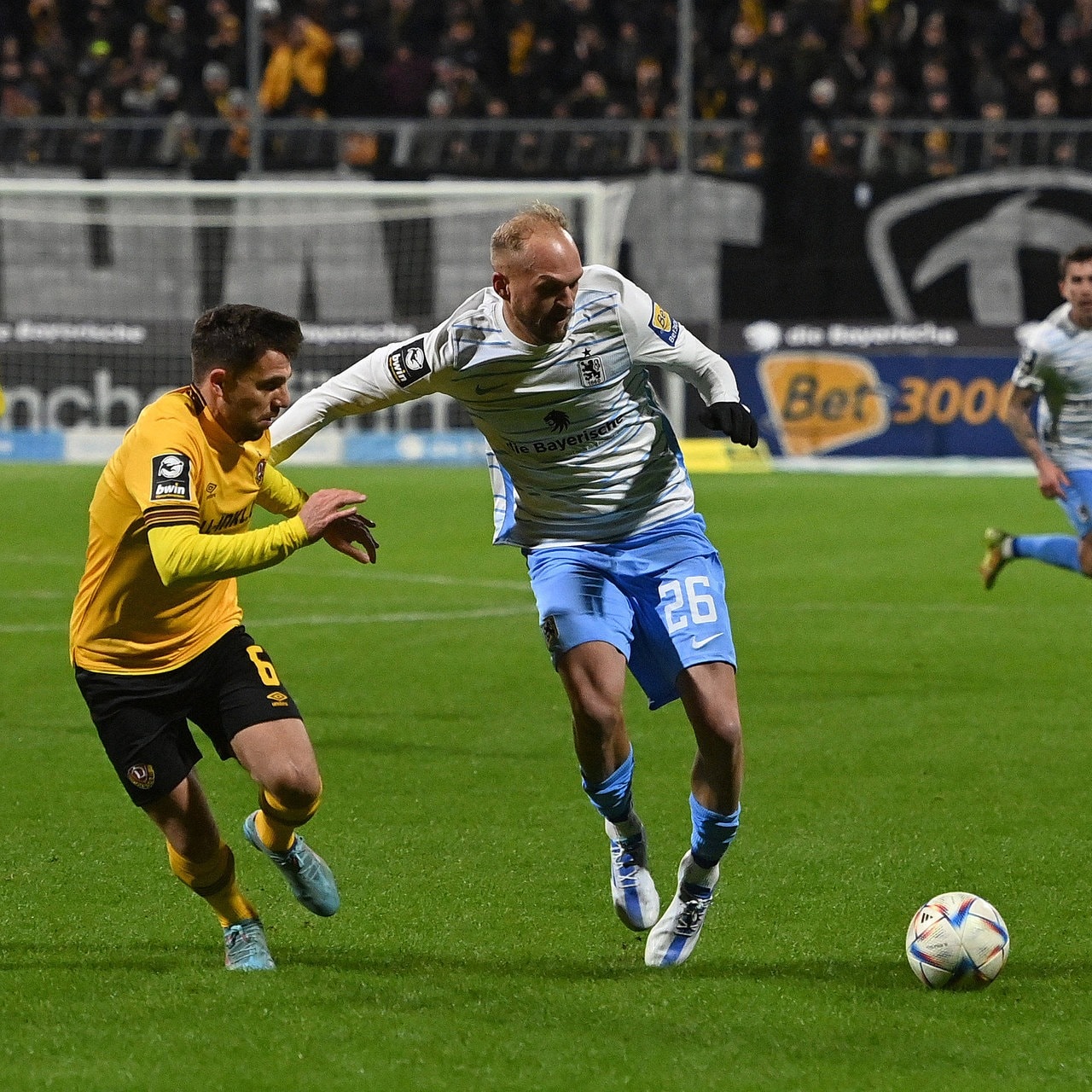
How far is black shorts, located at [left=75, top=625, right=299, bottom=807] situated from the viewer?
17.5ft

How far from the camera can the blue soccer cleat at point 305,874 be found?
5.53 meters

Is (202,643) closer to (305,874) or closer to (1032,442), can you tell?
(305,874)

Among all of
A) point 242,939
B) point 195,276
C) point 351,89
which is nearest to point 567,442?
point 242,939

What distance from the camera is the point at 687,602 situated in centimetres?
574

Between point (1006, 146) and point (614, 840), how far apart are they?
2111cm

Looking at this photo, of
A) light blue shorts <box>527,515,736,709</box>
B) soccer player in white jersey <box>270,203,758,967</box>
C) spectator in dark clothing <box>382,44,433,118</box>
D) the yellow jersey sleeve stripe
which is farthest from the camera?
spectator in dark clothing <box>382,44,433,118</box>

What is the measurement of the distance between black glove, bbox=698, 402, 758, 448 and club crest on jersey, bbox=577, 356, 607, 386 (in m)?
0.34

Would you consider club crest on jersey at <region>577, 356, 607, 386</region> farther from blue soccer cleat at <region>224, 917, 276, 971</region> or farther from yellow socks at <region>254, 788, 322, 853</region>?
blue soccer cleat at <region>224, 917, 276, 971</region>

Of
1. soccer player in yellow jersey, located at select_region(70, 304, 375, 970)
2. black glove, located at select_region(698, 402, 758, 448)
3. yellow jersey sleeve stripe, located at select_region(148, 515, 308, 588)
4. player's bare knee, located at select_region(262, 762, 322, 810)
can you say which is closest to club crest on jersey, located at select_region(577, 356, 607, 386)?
black glove, located at select_region(698, 402, 758, 448)

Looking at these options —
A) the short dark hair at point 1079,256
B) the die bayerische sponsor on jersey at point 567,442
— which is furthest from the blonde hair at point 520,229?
the short dark hair at point 1079,256

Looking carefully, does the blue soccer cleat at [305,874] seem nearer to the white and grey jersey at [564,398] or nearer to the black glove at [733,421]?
the white and grey jersey at [564,398]

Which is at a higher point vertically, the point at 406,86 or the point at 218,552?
the point at 406,86

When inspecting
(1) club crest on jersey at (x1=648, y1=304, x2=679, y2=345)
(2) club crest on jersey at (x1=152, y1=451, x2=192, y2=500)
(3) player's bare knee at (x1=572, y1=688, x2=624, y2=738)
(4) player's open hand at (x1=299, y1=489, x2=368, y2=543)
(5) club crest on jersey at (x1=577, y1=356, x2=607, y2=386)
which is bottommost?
(3) player's bare knee at (x1=572, y1=688, x2=624, y2=738)

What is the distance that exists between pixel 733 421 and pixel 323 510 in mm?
1312
